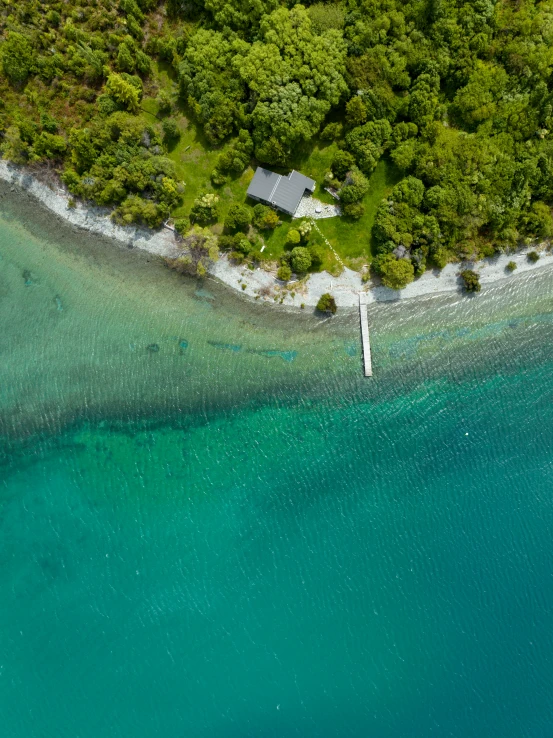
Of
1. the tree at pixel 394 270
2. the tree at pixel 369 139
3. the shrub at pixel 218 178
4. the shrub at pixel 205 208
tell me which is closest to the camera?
the tree at pixel 369 139

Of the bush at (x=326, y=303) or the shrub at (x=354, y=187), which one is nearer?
the shrub at (x=354, y=187)

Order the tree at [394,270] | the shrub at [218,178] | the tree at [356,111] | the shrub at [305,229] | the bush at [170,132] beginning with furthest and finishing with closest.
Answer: the shrub at [218,178] < the bush at [170,132] < the shrub at [305,229] < the tree at [394,270] < the tree at [356,111]

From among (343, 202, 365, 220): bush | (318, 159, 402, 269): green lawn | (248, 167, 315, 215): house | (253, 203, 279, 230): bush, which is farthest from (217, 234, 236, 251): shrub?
(343, 202, 365, 220): bush

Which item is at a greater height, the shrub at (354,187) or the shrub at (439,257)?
the shrub at (354,187)

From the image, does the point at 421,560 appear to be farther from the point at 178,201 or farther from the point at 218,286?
the point at 178,201

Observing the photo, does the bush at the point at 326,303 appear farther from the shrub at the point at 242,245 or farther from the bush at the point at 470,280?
the bush at the point at 470,280

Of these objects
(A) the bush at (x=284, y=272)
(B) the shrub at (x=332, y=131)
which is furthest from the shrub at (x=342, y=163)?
(A) the bush at (x=284, y=272)

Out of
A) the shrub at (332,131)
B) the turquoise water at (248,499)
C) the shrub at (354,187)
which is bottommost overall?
the turquoise water at (248,499)
